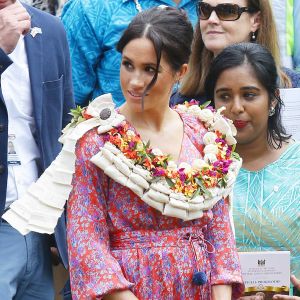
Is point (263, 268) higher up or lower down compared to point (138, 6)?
lower down

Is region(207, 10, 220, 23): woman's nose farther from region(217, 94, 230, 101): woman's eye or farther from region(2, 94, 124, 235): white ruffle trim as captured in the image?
region(2, 94, 124, 235): white ruffle trim

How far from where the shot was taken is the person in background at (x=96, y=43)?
5.64 meters

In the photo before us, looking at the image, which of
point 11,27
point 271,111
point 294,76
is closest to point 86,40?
point 294,76

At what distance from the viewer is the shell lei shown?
367cm

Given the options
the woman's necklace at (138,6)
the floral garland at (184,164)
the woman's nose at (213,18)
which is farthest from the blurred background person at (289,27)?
the floral garland at (184,164)

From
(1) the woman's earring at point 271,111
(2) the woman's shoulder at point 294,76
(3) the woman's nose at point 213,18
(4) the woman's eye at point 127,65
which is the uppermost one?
(4) the woman's eye at point 127,65

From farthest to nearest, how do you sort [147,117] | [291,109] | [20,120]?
[291,109] → [20,120] → [147,117]

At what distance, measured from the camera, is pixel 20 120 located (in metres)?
4.25

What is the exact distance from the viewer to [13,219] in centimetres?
381

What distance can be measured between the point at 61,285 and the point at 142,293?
0.92 m

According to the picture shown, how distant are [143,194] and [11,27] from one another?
3.19 ft

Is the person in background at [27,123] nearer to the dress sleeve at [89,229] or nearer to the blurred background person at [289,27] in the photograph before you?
the dress sleeve at [89,229]

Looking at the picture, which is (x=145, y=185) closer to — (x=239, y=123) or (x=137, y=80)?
(x=137, y=80)

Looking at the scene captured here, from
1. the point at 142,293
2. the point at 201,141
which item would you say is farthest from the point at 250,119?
the point at 142,293
